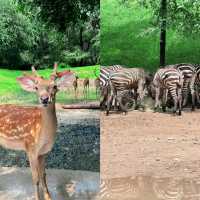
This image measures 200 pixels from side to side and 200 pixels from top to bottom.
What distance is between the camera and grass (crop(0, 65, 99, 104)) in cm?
468

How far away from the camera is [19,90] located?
187 inches

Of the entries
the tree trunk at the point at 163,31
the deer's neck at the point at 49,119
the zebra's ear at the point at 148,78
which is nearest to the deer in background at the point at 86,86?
the zebra's ear at the point at 148,78

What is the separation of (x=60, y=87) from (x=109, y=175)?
3.52 ft

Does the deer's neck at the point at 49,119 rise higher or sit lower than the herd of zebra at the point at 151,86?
lower

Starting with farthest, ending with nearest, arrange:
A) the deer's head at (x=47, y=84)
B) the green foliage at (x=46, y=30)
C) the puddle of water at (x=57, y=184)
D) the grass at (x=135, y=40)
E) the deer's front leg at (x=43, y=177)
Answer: the green foliage at (x=46, y=30) < the grass at (x=135, y=40) < the puddle of water at (x=57, y=184) < the deer's front leg at (x=43, y=177) < the deer's head at (x=47, y=84)

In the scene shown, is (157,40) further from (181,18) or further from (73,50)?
(73,50)

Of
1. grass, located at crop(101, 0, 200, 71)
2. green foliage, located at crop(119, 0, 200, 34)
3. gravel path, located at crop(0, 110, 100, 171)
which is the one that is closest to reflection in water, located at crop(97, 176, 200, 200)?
gravel path, located at crop(0, 110, 100, 171)

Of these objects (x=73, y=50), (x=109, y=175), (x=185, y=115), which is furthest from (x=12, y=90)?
(x=185, y=115)

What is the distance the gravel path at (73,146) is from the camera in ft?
16.2

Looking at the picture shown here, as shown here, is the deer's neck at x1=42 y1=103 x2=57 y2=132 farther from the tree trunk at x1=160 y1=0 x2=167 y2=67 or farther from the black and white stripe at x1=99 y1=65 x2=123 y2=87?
the tree trunk at x1=160 y1=0 x2=167 y2=67

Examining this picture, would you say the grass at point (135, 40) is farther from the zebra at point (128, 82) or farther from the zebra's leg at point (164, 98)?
the zebra's leg at point (164, 98)

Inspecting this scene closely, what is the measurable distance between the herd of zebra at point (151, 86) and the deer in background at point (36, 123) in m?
0.69

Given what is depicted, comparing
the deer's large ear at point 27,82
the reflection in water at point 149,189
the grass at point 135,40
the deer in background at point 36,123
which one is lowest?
the reflection in water at point 149,189

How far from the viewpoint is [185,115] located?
4766 millimetres
